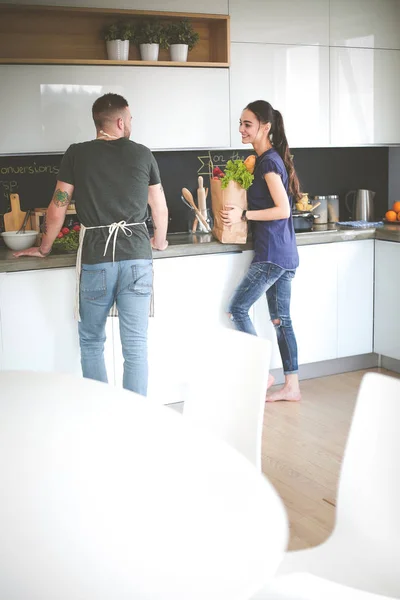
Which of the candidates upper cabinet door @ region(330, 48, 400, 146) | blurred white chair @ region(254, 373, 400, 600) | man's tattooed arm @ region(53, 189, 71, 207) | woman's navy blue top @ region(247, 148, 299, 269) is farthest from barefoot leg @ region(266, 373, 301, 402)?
blurred white chair @ region(254, 373, 400, 600)

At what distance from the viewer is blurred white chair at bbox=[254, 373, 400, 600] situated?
1.91 meters

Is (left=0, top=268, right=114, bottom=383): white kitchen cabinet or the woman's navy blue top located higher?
the woman's navy blue top

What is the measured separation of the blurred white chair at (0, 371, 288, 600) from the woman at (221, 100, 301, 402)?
2244 mm

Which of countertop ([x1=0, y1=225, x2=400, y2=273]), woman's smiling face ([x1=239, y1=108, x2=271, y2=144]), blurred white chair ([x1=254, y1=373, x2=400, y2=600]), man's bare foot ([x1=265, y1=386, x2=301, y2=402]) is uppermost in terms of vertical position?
woman's smiling face ([x1=239, y1=108, x2=271, y2=144])

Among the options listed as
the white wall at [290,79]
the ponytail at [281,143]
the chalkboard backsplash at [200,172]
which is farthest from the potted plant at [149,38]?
the ponytail at [281,143]

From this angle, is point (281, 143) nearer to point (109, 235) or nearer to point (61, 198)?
point (109, 235)

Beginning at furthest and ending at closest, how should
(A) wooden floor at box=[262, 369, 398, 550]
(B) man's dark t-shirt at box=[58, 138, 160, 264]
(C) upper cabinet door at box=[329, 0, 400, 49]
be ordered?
(C) upper cabinet door at box=[329, 0, 400, 49] < (B) man's dark t-shirt at box=[58, 138, 160, 264] < (A) wooden floor at box=[262, 369, 398, 550]

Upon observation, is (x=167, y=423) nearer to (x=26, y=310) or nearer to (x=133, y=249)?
(x=133, y=249)

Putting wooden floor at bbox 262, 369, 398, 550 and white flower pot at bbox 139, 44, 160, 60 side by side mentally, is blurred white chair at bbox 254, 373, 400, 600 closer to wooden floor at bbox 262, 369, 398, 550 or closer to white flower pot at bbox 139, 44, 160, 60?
wooden floor at bbox 262, 369, 398, 550

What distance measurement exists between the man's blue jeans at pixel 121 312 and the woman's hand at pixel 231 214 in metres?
0.62

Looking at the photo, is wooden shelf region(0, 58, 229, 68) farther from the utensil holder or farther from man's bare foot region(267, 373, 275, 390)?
man's bare foot region(267, 373, 275, 390)

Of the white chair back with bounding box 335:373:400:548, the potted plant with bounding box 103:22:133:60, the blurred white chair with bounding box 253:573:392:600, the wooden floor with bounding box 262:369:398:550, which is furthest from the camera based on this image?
the potted plant with bounding box 103:22:133:60

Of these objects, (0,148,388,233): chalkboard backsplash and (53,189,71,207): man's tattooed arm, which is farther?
(0,148,388,233): chalkboard backsplash

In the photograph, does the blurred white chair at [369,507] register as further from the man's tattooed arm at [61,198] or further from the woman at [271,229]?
the woman at [271,229]
